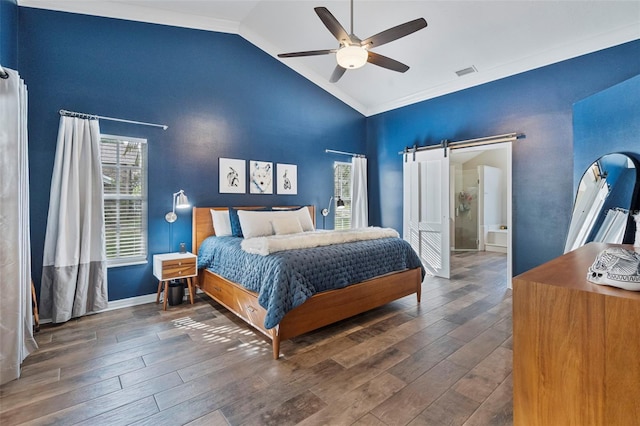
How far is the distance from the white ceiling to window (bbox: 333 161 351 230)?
69.3 inches

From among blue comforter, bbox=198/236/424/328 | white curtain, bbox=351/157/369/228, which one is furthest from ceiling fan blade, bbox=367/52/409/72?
white curtain, bbox=351/157/369/228

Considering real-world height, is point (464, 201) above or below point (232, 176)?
below

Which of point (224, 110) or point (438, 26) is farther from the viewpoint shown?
point (224, 110)

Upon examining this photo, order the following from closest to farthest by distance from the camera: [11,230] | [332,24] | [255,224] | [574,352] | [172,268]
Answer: [574,352]
[11,230]
[332,24]
[172,268]
[255,224]

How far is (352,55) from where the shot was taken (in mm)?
2463

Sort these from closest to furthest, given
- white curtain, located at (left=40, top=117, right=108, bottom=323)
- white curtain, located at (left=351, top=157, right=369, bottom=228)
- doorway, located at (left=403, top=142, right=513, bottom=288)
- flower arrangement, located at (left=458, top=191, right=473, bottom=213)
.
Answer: white curtain, located at (left=40, top=117, right=108, bottom=323)
doorway, located at (left=403, top=142, right=513, bottom=288)
white curtain, located at (left=351, top=157, right=369, bottom=228)
flower arrangement, located at (left=458, top=191, right=473, bottom=213)

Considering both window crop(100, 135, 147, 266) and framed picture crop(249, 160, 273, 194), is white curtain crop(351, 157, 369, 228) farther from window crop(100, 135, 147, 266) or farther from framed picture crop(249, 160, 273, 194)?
window crop(100, 135, 147, 266)

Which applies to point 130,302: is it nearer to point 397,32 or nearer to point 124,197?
point 124,197

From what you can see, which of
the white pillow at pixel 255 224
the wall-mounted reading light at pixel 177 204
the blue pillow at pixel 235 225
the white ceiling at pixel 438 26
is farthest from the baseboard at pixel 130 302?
the white ceiling at pixel 438 26

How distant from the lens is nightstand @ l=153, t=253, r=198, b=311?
3303 millimetres

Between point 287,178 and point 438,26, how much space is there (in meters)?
2.93

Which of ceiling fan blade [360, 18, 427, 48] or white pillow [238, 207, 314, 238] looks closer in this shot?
ceiling fan blade [360, 18, 427, 48]

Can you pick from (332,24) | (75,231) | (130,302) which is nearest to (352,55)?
(332,24)

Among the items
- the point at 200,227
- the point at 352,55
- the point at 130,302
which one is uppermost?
the point at 352,55
